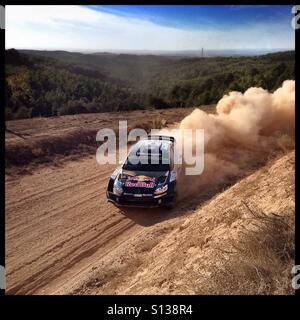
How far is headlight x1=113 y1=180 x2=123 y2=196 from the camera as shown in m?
8.43

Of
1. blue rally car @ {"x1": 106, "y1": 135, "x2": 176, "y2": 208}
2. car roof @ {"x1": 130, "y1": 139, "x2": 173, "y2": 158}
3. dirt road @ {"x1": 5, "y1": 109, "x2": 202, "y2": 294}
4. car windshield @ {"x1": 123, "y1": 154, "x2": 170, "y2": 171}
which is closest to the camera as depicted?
dirt road @ {"x1": 5, "y1": 109, "x2": 202, "y2": 294}

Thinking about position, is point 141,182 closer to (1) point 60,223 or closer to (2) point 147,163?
(2) point 147,163

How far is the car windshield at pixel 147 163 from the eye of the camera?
29.3 feet

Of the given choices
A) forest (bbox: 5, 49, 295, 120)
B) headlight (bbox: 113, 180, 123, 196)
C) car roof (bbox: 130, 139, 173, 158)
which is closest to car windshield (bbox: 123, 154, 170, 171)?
car roof (bbox: 130, 139, 173, 158)

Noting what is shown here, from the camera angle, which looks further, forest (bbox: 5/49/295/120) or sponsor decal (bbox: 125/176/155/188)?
forest (bbox: 5/49/295/120)

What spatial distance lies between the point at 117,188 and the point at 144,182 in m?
0.61

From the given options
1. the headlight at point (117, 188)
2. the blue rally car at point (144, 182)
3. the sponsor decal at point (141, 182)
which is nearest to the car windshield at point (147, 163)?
the blue rally car at point (144, 182)

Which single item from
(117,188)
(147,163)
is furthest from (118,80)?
(117,188)

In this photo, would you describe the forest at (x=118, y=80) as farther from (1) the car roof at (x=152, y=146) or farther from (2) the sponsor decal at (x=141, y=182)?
(2) the sponsor decal at (x=141, y=182)

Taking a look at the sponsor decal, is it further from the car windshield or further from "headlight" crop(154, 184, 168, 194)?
the car windshield

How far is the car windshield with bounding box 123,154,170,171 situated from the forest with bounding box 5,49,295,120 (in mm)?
7660

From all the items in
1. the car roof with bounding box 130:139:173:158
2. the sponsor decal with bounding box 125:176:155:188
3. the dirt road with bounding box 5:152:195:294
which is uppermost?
the car roof with bounding box 130:139:173:158

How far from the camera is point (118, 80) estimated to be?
107 ft
